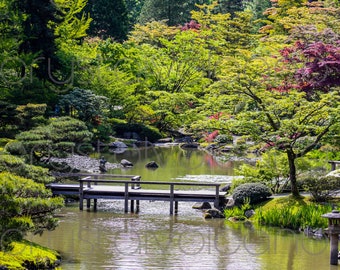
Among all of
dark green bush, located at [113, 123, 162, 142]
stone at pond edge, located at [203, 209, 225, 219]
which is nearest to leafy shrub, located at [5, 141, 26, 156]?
stone at pond edge, located at [203, 209, 225, 219]

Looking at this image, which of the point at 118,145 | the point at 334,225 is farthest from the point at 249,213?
the point at 118,145

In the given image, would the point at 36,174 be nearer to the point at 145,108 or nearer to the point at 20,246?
the point at 20,246

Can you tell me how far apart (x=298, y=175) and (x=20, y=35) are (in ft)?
56.7

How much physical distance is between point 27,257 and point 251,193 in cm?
1027

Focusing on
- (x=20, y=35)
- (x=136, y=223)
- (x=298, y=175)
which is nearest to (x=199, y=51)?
(x=20, y=35)

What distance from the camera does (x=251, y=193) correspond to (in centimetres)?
2452

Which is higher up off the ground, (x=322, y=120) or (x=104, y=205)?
(x=322, y=120)

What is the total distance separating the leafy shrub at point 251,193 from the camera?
24.5 meters

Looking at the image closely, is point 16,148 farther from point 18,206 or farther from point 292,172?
point 18,206

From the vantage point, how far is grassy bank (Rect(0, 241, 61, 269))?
15.3 metres

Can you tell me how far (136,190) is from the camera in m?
26.2

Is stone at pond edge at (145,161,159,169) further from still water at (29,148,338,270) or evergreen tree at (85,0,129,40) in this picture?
evergreen tree at (85,0,129,40)

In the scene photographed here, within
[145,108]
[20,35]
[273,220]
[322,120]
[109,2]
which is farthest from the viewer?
[109,2]

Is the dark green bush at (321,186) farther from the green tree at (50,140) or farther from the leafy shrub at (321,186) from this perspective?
the green tree at (50,140)
